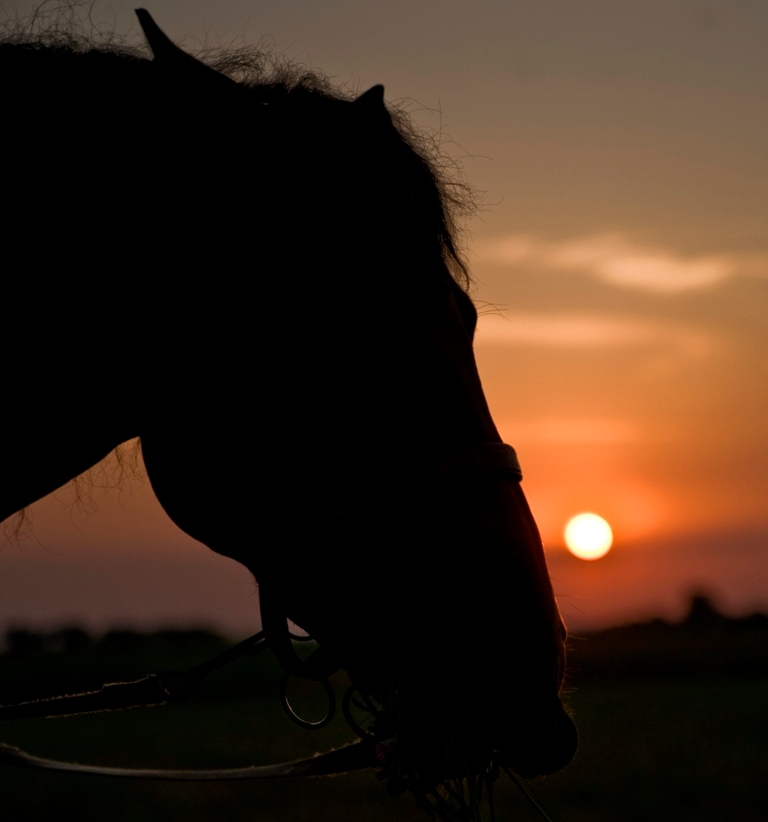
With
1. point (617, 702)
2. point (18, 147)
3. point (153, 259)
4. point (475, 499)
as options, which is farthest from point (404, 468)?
point (617, 702)

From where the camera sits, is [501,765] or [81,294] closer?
[501,765]

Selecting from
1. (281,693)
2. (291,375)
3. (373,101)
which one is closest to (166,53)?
(373,101)

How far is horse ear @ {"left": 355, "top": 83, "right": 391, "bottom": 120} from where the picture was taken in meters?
2.09

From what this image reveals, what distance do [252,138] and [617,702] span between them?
81.0 feet

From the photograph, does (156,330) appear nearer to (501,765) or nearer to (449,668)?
(449,668)

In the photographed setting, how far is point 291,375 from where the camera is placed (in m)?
1.96

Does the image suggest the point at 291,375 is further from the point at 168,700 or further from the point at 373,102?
the point at 168,700

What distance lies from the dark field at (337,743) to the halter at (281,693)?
0.23 meters

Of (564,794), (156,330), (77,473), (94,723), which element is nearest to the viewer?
(156,330)

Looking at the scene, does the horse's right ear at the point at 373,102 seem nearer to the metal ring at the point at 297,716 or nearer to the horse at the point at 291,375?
the horse at the point at 291,375

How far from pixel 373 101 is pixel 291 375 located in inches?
25.1

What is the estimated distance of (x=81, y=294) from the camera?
2.08m

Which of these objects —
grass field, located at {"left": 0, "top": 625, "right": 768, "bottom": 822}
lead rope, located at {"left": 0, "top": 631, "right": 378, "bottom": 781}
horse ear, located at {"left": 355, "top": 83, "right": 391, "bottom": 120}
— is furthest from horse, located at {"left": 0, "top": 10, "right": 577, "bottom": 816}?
grass field, located at {"left": 0, "top": 625, "right": 768, "bottom": 822}

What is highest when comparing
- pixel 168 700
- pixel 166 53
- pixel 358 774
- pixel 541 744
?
pixel 166 53
